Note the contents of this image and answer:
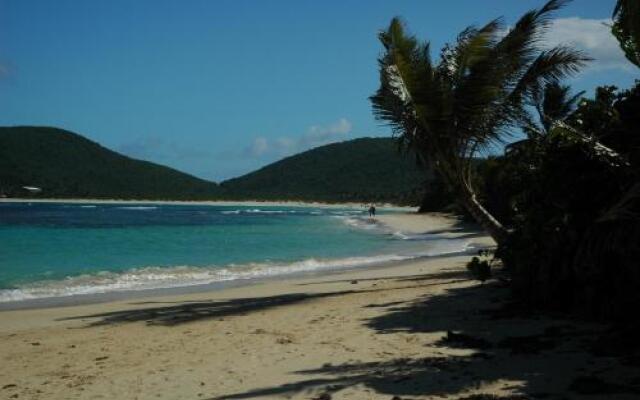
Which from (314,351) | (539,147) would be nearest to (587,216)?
(539,147)

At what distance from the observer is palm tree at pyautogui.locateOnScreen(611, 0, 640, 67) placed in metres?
4.81

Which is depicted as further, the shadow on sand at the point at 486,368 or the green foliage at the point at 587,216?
the green foliage at the point at 587,216

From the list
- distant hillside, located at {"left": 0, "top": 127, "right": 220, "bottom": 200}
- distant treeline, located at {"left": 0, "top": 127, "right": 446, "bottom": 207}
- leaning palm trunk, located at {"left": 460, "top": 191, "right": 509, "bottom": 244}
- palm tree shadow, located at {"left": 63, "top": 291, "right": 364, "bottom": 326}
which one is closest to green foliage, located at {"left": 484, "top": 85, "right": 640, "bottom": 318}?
leaning palm trunk, located at {"left": 460, "top": 191, "right": 509, "bottom": 244}

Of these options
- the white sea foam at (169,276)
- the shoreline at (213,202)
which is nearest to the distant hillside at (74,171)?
the shoreline at (213,202)

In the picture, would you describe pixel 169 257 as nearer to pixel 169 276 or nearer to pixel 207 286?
pixel 169 276

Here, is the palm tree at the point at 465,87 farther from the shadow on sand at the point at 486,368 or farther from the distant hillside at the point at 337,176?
the distant hillside at the point at 337,176

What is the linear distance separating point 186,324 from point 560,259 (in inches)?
193

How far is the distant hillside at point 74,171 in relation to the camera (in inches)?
4547

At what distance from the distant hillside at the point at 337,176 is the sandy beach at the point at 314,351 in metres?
92.7

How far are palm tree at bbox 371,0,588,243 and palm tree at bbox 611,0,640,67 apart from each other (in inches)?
190

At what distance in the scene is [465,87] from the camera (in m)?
11.0

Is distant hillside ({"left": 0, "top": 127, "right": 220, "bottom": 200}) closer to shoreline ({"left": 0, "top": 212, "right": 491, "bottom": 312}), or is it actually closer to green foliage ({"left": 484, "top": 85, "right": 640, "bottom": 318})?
shoreline ({"left": 0, "top": 212, "right": 491, "bottom": 312})

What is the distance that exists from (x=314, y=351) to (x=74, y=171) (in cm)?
12949

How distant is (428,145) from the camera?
11.8 m
